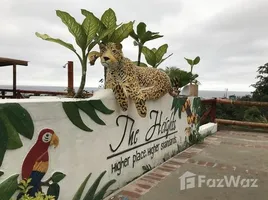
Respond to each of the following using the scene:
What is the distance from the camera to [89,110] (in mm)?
2547

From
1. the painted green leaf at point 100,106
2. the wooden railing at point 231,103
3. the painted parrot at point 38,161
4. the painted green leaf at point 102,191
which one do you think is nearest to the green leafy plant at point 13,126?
the painted parrot at point 38,161

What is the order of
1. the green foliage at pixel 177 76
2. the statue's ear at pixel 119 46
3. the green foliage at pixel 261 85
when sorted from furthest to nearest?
1. the green foliage at pixel 261 85
2. the green foliage at pixel 177 76
3. the statue's ear at pixel 119 46

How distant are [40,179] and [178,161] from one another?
2.77 m

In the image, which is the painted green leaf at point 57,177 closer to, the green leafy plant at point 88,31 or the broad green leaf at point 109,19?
the green leafy plant at point 88,31

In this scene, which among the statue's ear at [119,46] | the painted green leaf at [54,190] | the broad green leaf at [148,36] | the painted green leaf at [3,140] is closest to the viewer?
the painted green leaf at [3,140]

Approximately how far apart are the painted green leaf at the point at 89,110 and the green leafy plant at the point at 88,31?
0.47m

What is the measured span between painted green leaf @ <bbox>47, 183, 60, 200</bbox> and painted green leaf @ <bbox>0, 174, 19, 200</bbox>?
0.33 m

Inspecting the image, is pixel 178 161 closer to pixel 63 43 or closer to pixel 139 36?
pixel 139 36

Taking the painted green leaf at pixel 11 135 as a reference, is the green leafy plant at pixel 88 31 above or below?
above

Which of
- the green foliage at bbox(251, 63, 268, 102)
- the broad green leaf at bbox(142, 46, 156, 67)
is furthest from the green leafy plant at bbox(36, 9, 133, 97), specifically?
the green foliage at bbox(251, 63, 268, 102)

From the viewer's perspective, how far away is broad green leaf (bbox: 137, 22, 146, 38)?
4066 mm

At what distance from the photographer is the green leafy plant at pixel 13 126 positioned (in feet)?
5.68

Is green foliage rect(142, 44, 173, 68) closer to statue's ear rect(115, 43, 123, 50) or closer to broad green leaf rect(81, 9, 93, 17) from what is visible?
statue's ear rect(115, 43, 123, 50)

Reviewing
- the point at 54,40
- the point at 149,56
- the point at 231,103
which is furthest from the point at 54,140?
the point at 231,103
